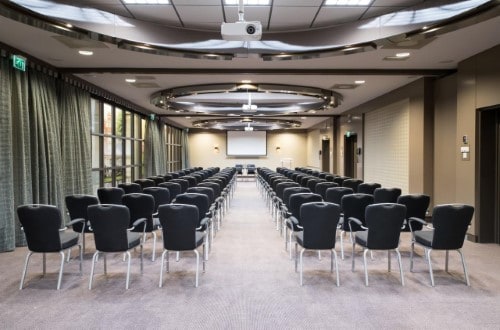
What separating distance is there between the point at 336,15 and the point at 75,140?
6297mm

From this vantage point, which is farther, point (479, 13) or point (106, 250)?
point (479, 13)

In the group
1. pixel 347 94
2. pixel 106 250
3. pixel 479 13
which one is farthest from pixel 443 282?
pixel 347 94

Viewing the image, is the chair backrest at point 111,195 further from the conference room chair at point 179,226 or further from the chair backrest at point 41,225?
the conference room chair at point 179,226

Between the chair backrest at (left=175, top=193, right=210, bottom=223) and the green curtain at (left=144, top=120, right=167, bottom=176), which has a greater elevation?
the green curtain at (left=144, top=120, right=167, bottom=176)

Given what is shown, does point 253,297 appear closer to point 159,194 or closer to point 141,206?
point 141,206

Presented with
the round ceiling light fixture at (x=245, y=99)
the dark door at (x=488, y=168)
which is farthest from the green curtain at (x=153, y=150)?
the dark door at (x=488, y=168)

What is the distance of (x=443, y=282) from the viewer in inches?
188

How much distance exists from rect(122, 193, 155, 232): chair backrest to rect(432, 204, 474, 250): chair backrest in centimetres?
392

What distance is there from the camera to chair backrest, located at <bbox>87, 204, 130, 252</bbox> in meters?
4.47

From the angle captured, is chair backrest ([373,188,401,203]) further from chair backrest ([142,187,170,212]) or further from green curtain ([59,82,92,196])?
green curtain ([59,82,92,196])

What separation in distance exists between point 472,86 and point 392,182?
456 centimetres

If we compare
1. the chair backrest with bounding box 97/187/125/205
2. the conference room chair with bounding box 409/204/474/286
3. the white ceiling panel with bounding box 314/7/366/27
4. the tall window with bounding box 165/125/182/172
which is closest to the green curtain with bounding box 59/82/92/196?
the chair backrest with bounding box 97/187/125/205

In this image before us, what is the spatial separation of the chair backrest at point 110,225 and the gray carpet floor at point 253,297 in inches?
19.7

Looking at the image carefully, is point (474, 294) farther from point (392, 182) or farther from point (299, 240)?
point (392, 182)
